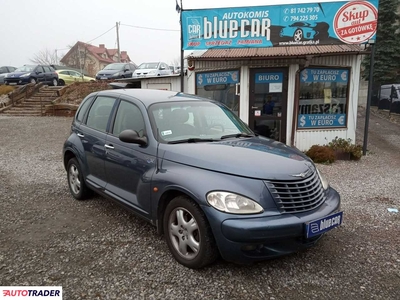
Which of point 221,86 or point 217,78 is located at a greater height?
point 217,78

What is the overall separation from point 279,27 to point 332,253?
6.45m

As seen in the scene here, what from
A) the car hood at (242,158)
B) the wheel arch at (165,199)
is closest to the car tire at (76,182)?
the wheel arch at (165,199)

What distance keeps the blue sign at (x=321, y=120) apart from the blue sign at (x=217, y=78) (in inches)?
87.0

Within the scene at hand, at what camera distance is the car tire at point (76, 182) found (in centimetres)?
496

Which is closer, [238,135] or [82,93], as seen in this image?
[238,135]

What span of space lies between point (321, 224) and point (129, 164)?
7.13ft

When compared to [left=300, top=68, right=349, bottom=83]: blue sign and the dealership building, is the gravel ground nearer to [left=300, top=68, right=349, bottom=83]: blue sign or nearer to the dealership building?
the dealership building

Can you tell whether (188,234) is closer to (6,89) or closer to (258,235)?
(258,235)

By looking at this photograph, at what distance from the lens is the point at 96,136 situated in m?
4.42

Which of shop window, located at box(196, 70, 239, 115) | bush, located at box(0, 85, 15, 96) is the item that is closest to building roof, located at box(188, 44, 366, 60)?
shop window, located at box(196, 70, 239, 115)

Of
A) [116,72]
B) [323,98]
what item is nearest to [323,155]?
[323,98]

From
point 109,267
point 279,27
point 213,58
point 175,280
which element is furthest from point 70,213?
point 279,27

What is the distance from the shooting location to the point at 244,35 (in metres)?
8.45

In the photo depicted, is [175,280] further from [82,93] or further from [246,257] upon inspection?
[82,93]
